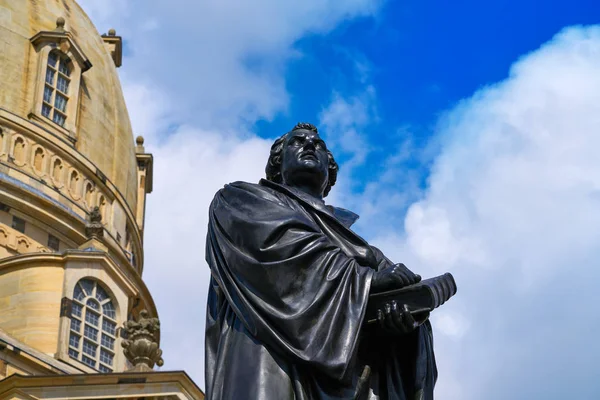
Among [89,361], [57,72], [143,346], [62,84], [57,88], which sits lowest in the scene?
[143,346]

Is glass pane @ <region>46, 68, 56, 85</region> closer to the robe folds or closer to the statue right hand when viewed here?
the robe folds

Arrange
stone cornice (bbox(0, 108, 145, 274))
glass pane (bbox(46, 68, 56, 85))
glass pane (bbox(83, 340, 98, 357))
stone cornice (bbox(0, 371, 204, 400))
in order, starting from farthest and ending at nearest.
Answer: glass pane (bbox(46, 68, 56, 85)), stone cornice (bbox(0, 108, 145, 274)), glass pane (bbox(83, 340, 98, 357)), stone cornice (bbox(0, 371, 204, 400))

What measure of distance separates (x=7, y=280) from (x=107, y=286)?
9.82 feet

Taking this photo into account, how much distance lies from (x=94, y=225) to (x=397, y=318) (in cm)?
3477

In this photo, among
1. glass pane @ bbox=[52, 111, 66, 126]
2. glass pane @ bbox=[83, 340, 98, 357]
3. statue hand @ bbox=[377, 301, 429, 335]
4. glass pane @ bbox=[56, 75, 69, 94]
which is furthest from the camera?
glass pane @ bbox=[56, 75, 69, 94]

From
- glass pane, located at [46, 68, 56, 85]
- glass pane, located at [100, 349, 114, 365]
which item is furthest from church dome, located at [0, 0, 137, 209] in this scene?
glass pane, located at [100, 349, 114, 365]

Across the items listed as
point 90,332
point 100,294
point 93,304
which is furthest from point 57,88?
point 90,332

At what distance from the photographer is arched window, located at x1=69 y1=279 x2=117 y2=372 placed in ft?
119

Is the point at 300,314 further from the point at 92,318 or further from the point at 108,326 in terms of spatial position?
the point at 108,326

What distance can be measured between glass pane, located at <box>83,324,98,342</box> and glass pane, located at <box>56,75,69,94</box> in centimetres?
1044

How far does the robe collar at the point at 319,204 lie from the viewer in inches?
216

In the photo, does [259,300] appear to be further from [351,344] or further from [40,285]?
[40,285]

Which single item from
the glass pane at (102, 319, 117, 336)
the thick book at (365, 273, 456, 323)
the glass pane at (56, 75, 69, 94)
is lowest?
the thick book at (365, 273, 456, 323)

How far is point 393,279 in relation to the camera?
495 centimetres
